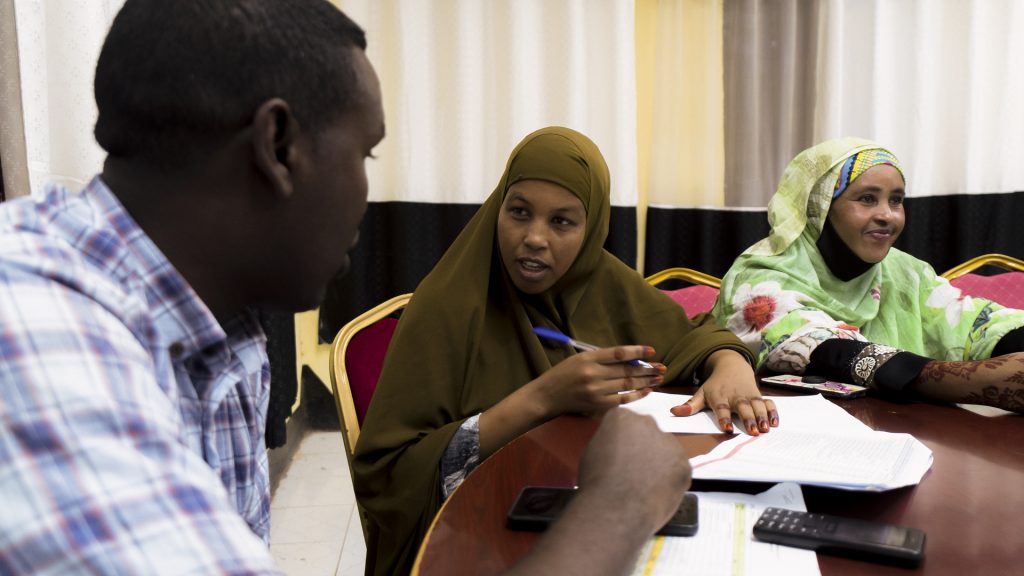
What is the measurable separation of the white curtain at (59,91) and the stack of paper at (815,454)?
117 cm

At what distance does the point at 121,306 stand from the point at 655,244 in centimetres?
287

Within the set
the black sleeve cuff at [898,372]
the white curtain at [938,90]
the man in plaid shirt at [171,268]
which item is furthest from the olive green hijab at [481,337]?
the white curtain at [938,90]

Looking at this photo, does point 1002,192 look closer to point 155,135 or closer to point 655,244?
point 655,244

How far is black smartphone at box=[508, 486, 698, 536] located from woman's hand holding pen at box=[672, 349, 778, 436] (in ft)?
1.14

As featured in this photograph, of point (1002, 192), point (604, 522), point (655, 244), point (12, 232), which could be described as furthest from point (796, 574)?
point (1002, 192)

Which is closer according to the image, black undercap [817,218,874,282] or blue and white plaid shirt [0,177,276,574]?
blue and white plaid shirt [0,177,276,574]

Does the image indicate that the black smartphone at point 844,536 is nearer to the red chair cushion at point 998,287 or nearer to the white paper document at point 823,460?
the white paper document at point 823,460

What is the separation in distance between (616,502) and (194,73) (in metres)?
0.49

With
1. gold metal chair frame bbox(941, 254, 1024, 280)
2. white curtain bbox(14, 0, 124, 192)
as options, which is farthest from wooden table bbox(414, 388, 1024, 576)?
gold metal chair frame bbox(941, 254, 1024, 280)

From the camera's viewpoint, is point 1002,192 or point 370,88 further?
point 1002,192

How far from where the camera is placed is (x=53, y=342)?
0.44m

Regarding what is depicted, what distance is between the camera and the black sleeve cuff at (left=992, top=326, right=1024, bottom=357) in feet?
5.38

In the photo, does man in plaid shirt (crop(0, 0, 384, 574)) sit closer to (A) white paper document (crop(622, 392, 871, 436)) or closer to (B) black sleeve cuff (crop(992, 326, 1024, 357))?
(A) white paper document (crop(622, 392, 871, 436))

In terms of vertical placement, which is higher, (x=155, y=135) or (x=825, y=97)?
(x=825, y=97)
